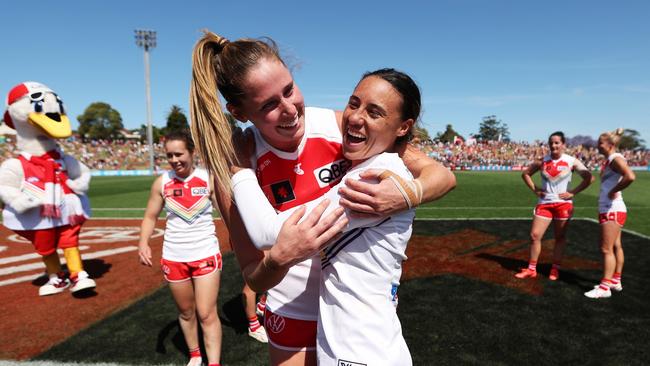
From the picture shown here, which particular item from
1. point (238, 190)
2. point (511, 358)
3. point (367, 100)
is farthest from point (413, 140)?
point (511, 358)

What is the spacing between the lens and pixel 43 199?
5.64m

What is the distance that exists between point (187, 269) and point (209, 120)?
99.8 inches

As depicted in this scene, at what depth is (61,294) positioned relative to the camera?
235 inches

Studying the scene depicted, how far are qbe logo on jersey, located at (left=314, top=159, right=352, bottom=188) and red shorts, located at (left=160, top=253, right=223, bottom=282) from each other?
236 cm

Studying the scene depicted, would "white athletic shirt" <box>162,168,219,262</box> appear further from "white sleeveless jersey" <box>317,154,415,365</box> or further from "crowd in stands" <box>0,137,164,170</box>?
"crowd in stands" <box>0,137,164,170</box>

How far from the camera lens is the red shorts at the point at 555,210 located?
6.03 m

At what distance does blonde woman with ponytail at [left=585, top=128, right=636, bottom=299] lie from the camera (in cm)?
539

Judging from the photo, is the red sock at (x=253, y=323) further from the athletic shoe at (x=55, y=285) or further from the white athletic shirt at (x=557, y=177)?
the white athletic shirt at (x=557, y=177)

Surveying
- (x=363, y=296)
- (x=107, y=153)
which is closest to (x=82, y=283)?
(x=363, y=296)

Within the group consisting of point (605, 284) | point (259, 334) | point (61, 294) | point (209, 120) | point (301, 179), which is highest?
point (209, 120)

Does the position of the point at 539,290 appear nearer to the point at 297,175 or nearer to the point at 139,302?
the point at 297,175

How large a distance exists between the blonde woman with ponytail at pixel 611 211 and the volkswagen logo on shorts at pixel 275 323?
5.53 metres

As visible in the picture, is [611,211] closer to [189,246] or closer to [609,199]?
[609,199]

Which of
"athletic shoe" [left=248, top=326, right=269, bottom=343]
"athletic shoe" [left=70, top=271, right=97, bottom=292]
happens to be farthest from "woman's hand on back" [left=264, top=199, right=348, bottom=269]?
"athletic shoe" [left=70, top=271, right=97, bottom=292]
